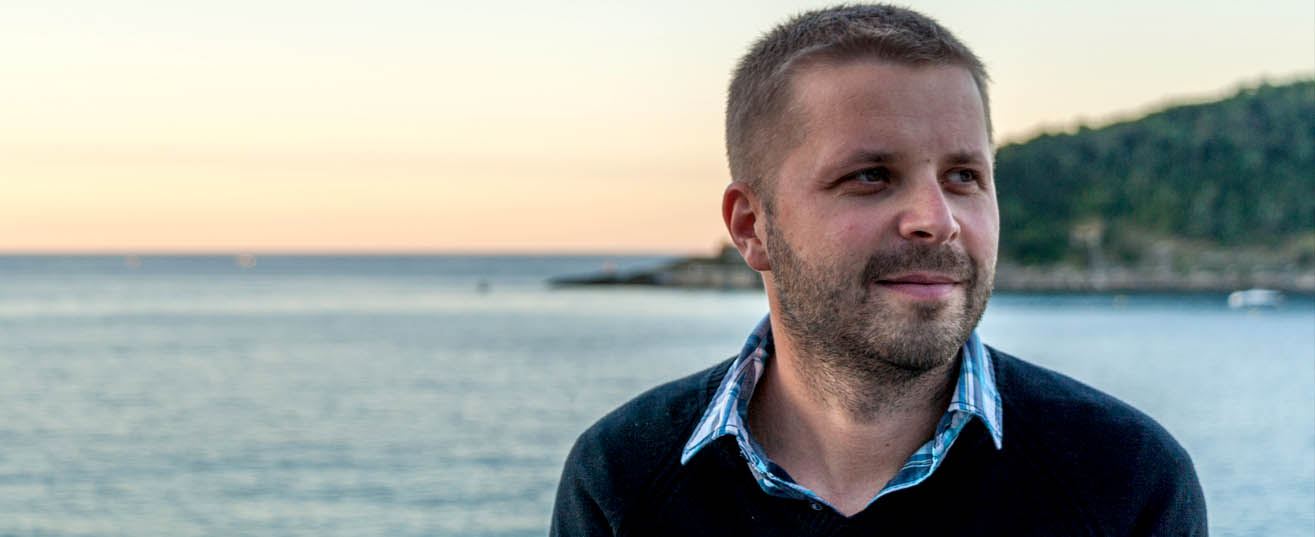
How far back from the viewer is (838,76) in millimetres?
1979

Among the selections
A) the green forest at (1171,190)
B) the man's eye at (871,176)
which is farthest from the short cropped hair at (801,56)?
the green forest at (1171,190)

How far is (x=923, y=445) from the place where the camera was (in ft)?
6.88

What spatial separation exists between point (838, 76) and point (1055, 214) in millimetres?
130271

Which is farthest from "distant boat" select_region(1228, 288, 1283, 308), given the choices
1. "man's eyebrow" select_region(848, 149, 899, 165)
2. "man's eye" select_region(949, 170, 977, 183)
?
"man's eyebrow" select_region(848, 149, 899, 165)

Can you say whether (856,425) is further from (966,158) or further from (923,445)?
(966,158)

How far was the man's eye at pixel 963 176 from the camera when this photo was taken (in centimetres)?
196

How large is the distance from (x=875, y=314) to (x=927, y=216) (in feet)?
0.55

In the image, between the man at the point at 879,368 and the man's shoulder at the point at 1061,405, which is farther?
the man's shoulder at the point at 1061,405

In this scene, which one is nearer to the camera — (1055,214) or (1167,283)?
(1167,283)

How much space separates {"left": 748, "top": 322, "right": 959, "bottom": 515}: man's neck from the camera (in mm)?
2082

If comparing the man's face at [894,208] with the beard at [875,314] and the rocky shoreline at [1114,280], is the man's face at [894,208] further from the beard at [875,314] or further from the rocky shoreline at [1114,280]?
the rocky shoreline at [1114,280]

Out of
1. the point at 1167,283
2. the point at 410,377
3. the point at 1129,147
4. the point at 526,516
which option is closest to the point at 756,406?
the point at 526,516

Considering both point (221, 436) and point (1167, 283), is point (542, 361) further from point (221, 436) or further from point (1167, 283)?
point (1167, 283)

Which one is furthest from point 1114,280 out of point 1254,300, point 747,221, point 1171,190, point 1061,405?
point 747,221
